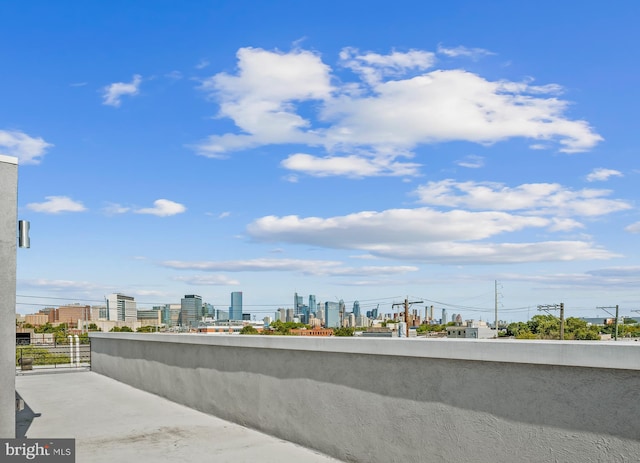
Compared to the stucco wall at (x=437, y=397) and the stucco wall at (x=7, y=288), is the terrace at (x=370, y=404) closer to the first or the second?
the stucco wall at (x=437, y=397)

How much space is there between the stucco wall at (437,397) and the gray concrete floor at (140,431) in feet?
1.50

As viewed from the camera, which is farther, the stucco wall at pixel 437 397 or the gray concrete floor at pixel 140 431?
the gray concrete floor at pixel 140 431

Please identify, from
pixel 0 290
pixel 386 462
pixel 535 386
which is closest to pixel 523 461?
pixel 535 386

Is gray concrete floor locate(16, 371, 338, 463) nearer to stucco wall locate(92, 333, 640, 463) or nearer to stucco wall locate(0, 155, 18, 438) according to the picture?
stucco wall locate(92, 333, 640, 463)

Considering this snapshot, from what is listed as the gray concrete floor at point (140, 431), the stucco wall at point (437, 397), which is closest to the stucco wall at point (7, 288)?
the gray concrete floor at point (140, 431)

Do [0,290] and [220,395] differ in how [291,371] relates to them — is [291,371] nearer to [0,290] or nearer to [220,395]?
[220,395]

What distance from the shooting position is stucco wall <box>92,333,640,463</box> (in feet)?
16.9

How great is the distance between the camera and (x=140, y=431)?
10156mm

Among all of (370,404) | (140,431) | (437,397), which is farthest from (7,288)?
(437,397)

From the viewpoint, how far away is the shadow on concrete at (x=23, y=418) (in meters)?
10.1

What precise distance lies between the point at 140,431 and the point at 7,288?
345 centimetres

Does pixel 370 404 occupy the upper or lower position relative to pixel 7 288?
lower

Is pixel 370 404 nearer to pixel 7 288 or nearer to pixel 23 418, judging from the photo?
pixel 7 288

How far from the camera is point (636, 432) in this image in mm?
4941
